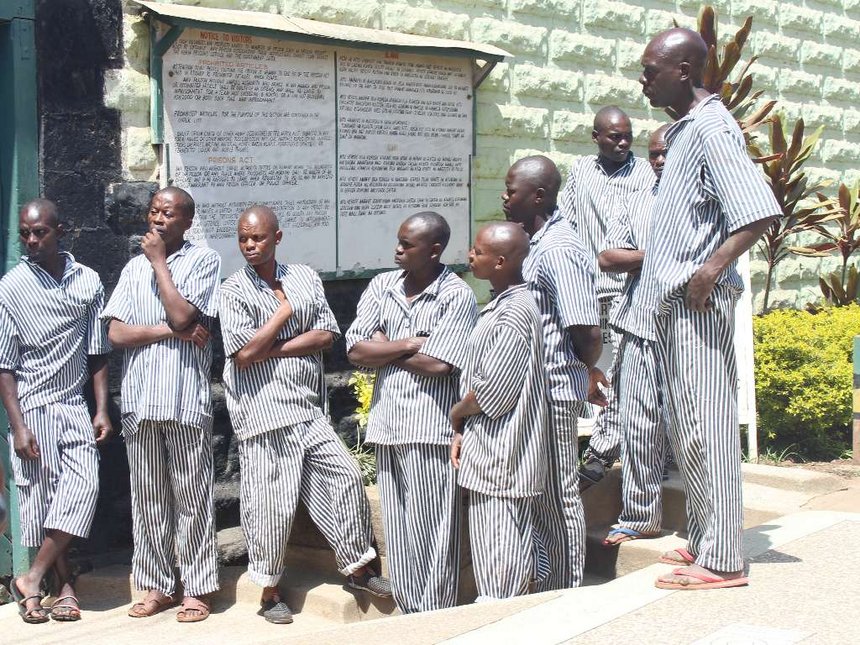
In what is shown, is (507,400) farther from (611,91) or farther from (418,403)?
(611,91)

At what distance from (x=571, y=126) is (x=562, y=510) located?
404 centimetres

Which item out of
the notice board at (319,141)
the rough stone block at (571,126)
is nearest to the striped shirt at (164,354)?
the notice board at (319,141)

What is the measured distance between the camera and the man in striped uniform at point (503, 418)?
5.27m

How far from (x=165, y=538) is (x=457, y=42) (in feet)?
12.3

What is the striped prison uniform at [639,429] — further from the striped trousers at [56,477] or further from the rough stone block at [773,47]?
the rough stone block at [773,47]

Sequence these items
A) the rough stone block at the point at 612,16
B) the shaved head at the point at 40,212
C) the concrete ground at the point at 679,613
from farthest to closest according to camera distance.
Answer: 1. the rough stone block at the point at 612,16
2. the shaved head at the point at 40,212
3. the concrete ground at the point at 679,613

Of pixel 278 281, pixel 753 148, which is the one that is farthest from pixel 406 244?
pixel 753 148

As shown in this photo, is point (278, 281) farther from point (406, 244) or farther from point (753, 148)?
point (753, 148)

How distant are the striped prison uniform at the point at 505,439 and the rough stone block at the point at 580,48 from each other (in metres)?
4.02

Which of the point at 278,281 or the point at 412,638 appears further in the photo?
the point at 278,281

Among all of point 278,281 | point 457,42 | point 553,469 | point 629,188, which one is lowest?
point 553,469

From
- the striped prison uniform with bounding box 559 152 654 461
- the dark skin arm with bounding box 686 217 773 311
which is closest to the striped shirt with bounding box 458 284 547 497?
the dark skin arm with bounding box 686 217 773 311

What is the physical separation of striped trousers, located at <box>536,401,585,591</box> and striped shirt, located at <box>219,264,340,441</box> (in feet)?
4.06

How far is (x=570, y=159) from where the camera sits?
902 cm
